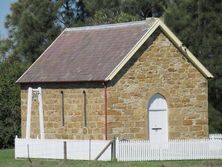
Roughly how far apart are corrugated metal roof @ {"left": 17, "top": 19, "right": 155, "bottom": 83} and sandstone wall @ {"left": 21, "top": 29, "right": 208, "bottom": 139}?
552mm

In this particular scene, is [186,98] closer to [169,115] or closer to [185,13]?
[169,115]

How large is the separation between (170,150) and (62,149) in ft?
16.2

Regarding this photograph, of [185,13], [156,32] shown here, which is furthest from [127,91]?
[185,13]

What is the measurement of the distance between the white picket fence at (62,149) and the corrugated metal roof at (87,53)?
13.1ft

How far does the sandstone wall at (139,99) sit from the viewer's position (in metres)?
38.7

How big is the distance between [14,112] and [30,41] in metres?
24.3

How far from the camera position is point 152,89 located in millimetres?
39750

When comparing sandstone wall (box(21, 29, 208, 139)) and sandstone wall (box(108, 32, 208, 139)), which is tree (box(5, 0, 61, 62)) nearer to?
sandstone wall (box(21, 29, 208, 139))

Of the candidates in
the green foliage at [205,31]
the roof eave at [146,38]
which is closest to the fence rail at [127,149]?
the roof eave at [146,38]

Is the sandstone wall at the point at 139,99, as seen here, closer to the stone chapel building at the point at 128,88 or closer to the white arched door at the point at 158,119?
the stone chapel building at the point at 128,88

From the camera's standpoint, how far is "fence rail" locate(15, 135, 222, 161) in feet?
113

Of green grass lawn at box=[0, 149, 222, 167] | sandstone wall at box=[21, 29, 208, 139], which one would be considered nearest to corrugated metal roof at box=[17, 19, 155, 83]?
sandstone wall at box=[21, 29, 208, 139]

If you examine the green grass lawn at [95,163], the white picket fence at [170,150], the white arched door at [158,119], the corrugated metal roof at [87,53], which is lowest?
the green grass lawn at [95,163]

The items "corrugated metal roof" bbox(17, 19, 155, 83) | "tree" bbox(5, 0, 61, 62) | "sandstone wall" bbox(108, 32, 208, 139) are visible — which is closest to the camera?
"sandstone wall" bbox(108, 32, 208, 139)
